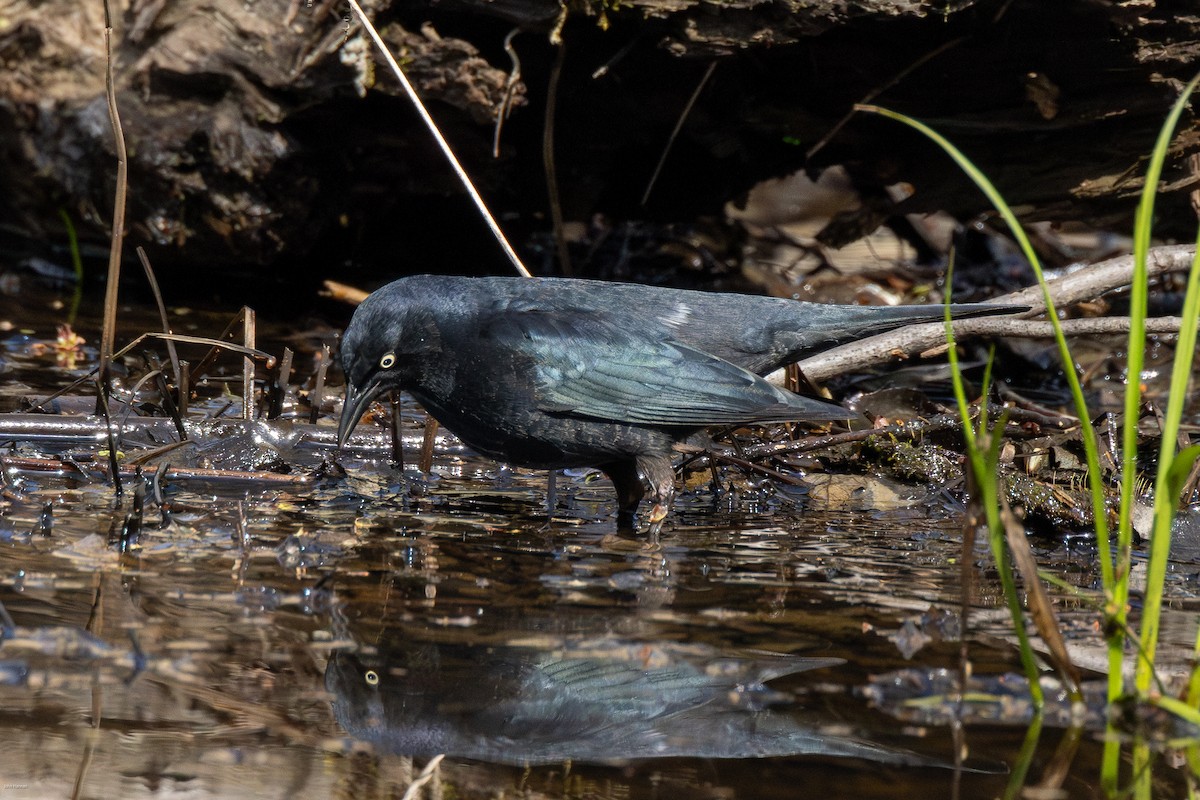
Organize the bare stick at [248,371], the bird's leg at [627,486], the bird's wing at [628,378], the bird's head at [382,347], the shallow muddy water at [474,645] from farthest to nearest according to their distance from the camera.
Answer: the bare stick at [248,371] < the bird's leg at [627,486] < the bird's wing at [628,378] < the bird's head at [382,347] < the shallow muddy water at [474,645]

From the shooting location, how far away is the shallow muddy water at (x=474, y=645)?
2.52m

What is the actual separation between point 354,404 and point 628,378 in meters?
0.99

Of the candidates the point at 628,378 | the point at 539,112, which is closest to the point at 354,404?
the point at 628,378

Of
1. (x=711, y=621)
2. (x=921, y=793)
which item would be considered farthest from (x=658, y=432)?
(x=921, y=793)

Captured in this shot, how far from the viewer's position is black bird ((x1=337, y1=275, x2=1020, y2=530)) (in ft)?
14.8

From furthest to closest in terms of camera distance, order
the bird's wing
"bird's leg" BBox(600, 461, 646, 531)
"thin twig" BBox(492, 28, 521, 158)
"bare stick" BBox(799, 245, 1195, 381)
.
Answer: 1. "thin twig" BBox(492, 28, 521, 158)
2. "bare stick" BBox(799, 245, 1195, 381)
3. "bird's leg" BBox(600, 461, 646, 531)
4. the bird's wing

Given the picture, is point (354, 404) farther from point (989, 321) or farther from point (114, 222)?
point (989, 321)

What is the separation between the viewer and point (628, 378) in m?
4.66

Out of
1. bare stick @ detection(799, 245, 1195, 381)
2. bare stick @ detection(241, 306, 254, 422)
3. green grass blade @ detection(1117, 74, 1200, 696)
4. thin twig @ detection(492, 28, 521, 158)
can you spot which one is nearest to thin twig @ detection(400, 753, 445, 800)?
green grass blade @ detection(1117, 74, 1200, 696)

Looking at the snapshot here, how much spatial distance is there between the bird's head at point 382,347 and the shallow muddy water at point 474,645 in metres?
0.41

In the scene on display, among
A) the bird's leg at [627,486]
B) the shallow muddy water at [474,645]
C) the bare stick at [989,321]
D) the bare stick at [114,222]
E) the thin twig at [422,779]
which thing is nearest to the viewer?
the thin twig at [422,779]

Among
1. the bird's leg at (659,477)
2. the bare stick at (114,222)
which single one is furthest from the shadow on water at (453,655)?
the bare stick at (114,222)

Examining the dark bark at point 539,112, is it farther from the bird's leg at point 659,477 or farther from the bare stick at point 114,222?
the bare stick at point 114,222

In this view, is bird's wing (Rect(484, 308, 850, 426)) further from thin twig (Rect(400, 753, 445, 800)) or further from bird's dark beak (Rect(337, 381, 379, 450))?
thin twig (Rect(400, 753, 445, 800))
